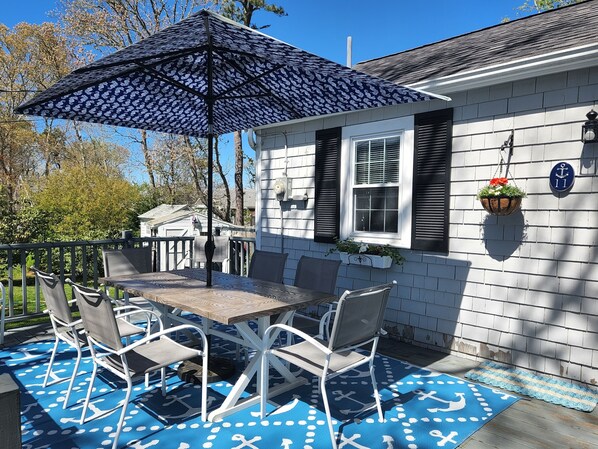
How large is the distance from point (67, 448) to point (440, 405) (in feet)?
8.27

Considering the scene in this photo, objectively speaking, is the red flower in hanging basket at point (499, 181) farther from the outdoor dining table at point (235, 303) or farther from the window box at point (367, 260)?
the outdoor dining table at point (235, 303)

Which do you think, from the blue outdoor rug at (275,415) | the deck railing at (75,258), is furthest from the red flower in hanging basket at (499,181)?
the deck railing at (75,258)

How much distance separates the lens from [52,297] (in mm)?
2986

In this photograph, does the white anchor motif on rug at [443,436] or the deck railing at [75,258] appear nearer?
the white anchor motif on rug at [443,436]

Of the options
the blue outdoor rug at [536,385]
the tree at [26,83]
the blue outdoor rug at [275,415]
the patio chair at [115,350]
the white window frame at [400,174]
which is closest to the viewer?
the patio chair at [115,350]

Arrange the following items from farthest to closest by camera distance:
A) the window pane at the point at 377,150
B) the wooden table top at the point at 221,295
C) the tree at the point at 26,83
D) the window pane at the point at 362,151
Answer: the tree at the point at 26,83
the window pane at the point at 362,151
the window pane at the point at 377,150
the wooden table top at the point at 221,295

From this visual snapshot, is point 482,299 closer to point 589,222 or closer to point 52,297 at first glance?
point 589,222

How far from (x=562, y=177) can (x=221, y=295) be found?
9.87 feet

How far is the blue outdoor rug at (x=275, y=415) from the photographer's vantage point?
2516 millimetres

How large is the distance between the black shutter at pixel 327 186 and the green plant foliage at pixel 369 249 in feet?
1.27

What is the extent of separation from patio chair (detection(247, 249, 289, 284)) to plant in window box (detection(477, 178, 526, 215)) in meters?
2.01

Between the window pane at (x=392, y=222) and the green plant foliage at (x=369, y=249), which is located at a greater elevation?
the window pane at (x=392, y=222)

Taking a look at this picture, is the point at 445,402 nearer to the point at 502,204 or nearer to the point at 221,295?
the point at 502,204

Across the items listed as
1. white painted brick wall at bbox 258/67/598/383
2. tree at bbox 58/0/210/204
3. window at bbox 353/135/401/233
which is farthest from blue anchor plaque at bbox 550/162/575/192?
tree at bbox 58/0/210/204
